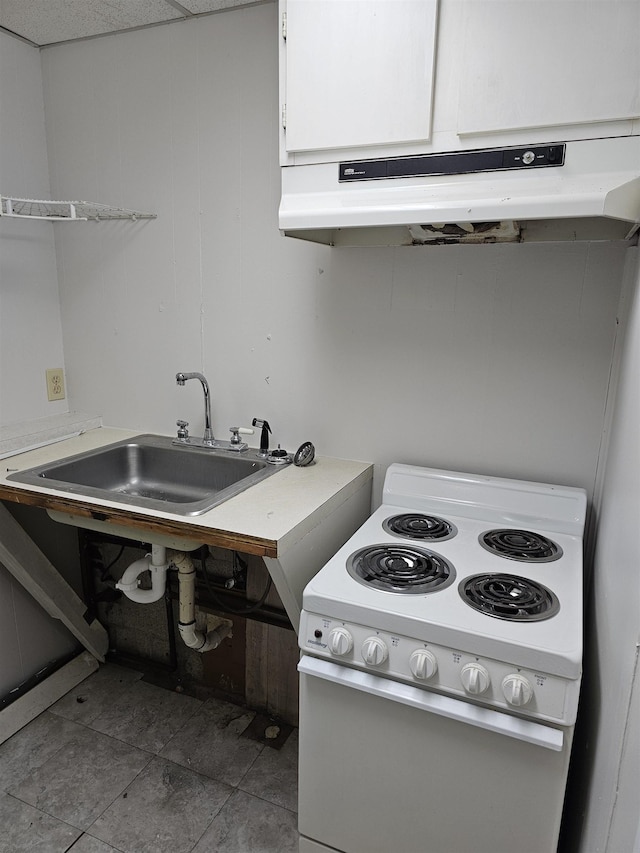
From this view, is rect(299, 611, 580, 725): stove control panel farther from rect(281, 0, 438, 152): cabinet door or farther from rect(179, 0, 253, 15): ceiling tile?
rect(179, 0, 253, 15): ceiling tile

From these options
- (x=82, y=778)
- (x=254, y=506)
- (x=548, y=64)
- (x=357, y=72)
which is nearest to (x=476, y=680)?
(x=254, y=506)

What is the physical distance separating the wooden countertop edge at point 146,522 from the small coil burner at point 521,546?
0.57m

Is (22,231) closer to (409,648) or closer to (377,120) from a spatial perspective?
(377,120)

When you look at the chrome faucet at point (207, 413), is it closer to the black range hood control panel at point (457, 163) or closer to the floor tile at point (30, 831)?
the black range hood control panel at point (457, 163)

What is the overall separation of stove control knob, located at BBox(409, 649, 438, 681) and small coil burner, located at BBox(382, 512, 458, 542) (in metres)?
0.41

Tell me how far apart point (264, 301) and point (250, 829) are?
5.33 feet

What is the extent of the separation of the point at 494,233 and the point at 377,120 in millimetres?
437

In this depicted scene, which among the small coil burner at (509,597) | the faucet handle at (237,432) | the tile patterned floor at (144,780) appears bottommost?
the tile patterned floor at (144,780)

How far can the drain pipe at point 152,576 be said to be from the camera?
1760 millimetres

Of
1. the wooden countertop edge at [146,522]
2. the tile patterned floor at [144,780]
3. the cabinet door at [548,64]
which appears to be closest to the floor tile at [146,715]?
the tile patterned floor at [144,780]

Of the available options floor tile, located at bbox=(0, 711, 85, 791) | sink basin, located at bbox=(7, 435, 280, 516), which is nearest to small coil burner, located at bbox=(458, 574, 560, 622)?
sink basin, located at bbox=(7, 435, 280, 516)

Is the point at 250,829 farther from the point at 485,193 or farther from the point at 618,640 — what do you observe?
the point at 485,193

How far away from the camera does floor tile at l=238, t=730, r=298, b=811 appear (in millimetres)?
1748

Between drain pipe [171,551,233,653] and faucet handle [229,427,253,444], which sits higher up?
faucet handle [229,427,253,444]
